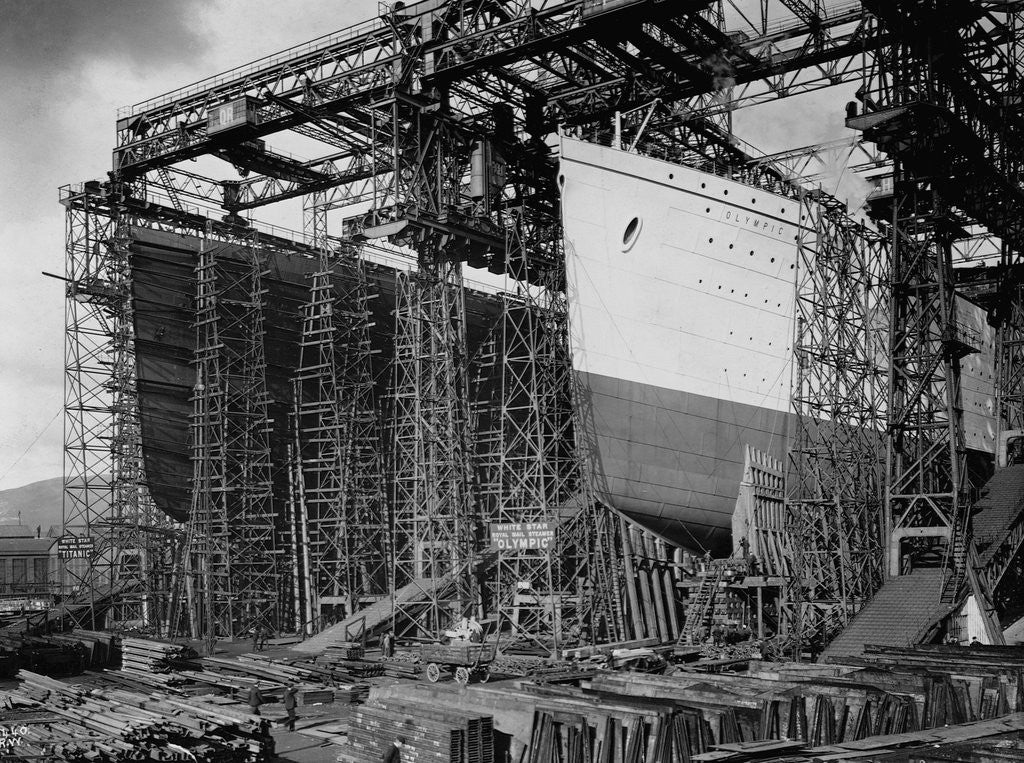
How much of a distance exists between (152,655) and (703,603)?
14211 millimetres

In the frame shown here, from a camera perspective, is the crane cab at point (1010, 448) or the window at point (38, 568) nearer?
the crane cab at point (1010, 448)

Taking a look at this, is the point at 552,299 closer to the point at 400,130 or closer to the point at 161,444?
the point at 400,130

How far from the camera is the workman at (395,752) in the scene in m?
15.6

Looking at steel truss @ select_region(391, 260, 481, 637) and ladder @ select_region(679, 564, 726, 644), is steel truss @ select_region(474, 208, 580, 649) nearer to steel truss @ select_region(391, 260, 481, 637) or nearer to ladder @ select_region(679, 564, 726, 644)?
steel truss @ select_region(391, 260, 481, 637)

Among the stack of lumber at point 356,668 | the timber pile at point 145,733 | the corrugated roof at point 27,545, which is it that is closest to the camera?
the timber pile at point 145,733

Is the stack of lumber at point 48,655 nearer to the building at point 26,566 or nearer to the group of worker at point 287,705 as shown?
the group of worker at point 287,705

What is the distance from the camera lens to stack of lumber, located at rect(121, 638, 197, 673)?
2656cm

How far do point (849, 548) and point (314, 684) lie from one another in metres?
13.3

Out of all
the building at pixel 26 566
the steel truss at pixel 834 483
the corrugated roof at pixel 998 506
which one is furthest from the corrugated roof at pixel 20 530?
the corrugated roof at pixel 998 506

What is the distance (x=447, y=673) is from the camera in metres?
23.2

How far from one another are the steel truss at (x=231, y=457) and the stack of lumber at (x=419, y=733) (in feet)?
60.4

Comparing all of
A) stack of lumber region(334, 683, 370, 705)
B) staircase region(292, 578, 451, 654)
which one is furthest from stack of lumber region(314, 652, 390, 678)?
staircase region(292, 578, 451, 654)

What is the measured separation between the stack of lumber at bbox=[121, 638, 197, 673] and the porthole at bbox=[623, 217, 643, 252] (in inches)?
606

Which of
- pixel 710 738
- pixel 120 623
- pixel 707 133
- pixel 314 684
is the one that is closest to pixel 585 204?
pixel 707 133
